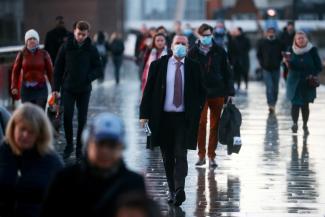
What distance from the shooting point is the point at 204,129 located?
48.1 ft

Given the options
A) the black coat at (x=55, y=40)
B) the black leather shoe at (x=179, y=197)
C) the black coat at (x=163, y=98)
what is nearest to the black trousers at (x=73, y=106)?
the black coat at (x=163, y=98)

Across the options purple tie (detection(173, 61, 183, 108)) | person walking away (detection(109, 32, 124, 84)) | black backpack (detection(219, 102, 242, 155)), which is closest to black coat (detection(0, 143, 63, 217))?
purple tie (detection(173, 61, 183, 108))

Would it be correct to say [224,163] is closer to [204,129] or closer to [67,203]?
[204,129]

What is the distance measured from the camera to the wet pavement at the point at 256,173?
462 inches

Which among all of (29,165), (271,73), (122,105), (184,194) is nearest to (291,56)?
(271,73)

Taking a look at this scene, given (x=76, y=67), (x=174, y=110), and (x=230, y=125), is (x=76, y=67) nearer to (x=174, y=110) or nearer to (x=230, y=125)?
(x=230, y=125)

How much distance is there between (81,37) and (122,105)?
→ 9.94m

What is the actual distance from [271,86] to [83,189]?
56.9ft

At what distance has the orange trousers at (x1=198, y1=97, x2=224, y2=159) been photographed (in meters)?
14.5

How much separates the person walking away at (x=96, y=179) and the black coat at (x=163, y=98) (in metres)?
5.76

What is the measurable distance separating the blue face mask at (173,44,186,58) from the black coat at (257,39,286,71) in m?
11.3

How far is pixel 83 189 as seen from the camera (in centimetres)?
593

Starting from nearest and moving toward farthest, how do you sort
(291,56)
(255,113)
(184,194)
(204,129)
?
1. (184,194)
2. (204,129)
3. (291,56)
4. (255,113)

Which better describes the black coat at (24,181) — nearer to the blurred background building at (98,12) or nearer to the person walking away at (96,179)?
the person walking away at (96,179)
